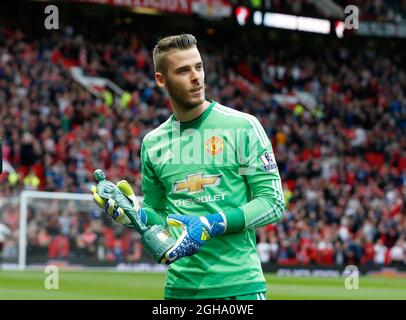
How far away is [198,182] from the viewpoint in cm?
486

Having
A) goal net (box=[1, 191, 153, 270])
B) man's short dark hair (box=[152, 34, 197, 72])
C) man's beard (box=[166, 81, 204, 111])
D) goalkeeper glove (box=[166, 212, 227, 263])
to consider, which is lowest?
goal net (box=[1, 191, 153, 270])

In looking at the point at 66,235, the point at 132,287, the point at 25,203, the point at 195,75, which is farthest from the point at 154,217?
the point at 66,235

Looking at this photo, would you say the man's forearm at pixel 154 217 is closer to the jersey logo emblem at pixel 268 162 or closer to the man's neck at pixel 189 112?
the man's neck at pixel 189 112

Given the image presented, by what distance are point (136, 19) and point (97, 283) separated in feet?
56.5

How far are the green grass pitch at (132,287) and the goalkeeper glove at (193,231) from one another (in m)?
9.79

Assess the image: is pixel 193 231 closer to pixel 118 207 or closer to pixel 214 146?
pixel 118 207

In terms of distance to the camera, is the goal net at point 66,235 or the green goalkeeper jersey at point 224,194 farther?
the goal net at point 66,235

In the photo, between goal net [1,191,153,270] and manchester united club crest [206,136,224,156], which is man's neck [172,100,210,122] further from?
goal net [1,191,153,270]

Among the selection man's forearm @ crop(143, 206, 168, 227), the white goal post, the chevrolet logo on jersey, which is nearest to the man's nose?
the chevrolet logo on jersey

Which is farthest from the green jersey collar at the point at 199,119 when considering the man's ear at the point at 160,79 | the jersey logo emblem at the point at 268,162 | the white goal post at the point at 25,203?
the white goal post at the point at 25,203

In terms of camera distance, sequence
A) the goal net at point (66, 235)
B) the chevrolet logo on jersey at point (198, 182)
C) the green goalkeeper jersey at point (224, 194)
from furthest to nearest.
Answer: the goal net at point (66, 235) < the chevrolet logo on jersey at point (198, 182) < the green goalkeeper jersey at point (224, 194)

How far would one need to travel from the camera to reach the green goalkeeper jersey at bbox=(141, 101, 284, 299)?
4.74 metres

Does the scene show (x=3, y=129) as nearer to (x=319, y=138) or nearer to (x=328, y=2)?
(x=319, y=138)

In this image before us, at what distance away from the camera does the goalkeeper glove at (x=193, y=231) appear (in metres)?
4.49
